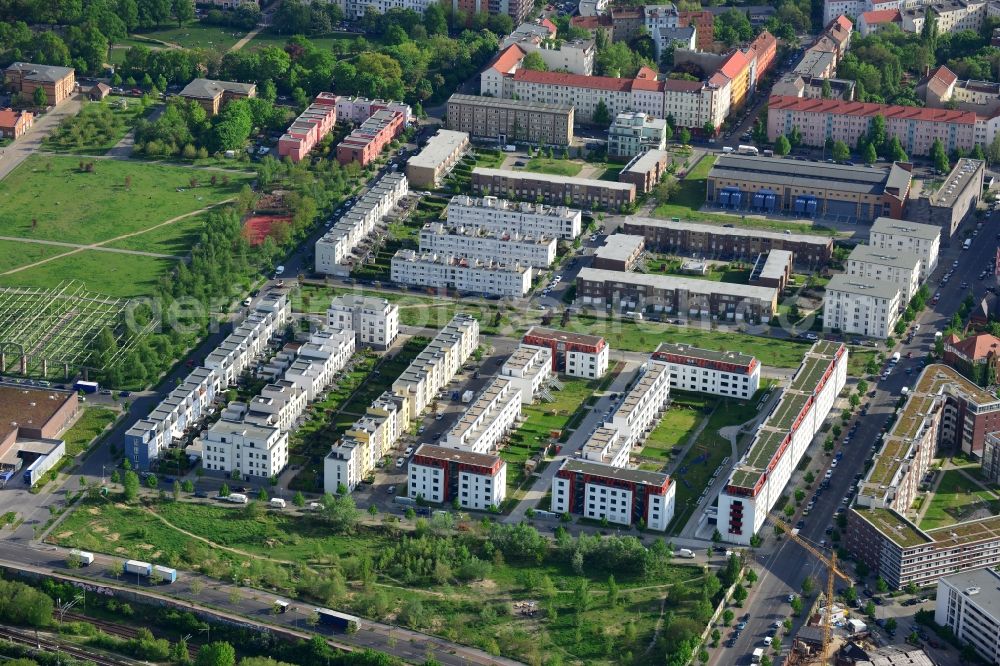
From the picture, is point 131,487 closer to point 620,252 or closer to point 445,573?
point 445,573

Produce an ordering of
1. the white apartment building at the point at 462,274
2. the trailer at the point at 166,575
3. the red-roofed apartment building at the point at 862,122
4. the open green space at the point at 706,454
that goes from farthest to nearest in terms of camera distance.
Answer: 1. the red-roofed apartment building at the point at 862,122
2. the white apartment building at the point at 462,274
3. the open green space at the point at 706,454
4. the trailer at the point at 166,575

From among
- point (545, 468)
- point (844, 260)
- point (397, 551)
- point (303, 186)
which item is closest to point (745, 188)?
point (844, 260)

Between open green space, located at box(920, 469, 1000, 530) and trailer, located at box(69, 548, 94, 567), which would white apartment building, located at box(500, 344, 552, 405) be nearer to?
open green space, located at box(920, 469, 1000, 530)

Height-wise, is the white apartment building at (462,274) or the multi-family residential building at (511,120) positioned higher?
the multi-family residential building at (511,120)

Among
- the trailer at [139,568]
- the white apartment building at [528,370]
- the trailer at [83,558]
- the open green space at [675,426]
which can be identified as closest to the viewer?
the trailer at [139,568]

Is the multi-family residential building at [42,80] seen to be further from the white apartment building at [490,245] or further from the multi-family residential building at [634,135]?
the multi-family residential building at [634,135]

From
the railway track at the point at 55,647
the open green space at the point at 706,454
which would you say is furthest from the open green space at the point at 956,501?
the railway track at the point at 55,647
